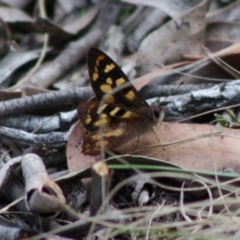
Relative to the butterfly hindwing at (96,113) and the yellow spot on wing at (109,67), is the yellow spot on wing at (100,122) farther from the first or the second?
the yellow spot on wing at (109,67)

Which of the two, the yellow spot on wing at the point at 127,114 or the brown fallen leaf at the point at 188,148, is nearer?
the brown fallen leaf at the point at 188,148

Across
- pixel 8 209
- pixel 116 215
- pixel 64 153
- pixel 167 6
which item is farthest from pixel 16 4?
pixel 116 215

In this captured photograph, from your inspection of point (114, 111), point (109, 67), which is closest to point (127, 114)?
point (114, 111)

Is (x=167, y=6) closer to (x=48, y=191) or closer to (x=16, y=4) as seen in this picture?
(x=16, y=4)

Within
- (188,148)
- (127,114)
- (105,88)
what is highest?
(105,88)

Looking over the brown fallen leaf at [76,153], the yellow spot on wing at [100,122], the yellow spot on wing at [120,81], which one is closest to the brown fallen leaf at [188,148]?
the brown fallen leaf at [76,153]

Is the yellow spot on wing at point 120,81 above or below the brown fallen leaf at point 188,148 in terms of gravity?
above

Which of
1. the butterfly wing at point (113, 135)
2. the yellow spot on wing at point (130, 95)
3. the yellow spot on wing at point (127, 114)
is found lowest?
the butterfly wing at point (113, 135)

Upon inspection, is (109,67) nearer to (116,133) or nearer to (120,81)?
(120,81)
